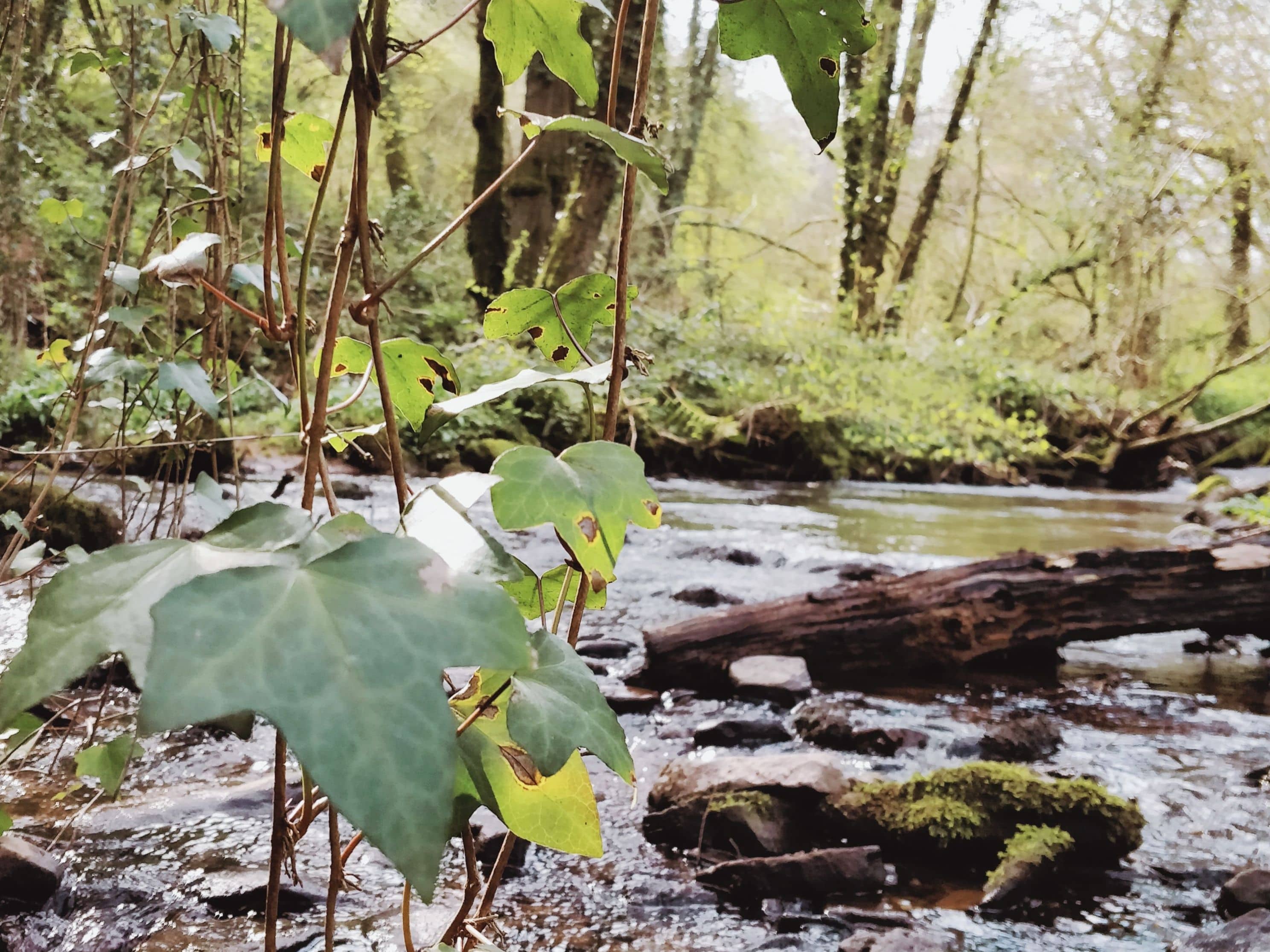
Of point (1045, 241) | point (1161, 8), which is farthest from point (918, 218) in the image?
point (1161, 8)

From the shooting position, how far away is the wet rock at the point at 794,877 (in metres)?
1.92

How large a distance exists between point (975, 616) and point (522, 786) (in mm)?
3226

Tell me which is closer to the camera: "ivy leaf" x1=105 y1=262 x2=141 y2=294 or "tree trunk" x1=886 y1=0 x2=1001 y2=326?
"ivy leaf" x1=105 y1=262 x2=141 y2=294

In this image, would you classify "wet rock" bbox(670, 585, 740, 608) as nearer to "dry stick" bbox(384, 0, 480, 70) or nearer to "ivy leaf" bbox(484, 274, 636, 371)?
"ivy leaf" bbox(484, 274, 636, 371)

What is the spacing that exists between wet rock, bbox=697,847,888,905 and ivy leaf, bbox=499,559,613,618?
1.28 m

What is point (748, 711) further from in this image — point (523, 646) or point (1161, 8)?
point (1161, 8)

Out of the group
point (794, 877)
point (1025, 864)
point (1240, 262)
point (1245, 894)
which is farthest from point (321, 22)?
point (1240, 262)

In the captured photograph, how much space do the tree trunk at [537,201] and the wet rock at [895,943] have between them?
30.5 feet

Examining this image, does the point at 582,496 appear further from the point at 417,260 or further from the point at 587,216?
the point at 587,216

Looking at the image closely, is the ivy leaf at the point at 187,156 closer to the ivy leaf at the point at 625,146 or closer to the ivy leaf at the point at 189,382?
the ivy leaf at the point at 189,382

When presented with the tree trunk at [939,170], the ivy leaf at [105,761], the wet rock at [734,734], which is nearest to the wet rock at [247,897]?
the ivy leaf at [105,761]

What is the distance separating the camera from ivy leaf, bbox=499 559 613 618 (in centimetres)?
80

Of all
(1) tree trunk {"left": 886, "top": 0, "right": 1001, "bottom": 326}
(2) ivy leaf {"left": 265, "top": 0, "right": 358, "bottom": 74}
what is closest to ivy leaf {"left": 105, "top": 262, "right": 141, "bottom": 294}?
(2) ivy leaf {"left": 265, "top": 0, "right": 358, "bottom": 74}

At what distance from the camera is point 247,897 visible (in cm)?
165
